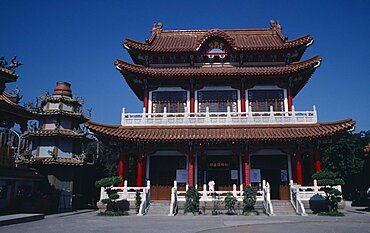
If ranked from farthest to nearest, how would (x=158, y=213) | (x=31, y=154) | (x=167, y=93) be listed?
(x=31, y=154), (x=167, y=93), (x=158, y=213)

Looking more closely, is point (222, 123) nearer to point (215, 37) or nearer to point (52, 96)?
point (215, 37)

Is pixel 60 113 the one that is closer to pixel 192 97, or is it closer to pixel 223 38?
pixel 192 97

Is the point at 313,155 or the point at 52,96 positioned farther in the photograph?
the point at 52,96

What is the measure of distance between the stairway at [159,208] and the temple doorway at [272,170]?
20.5 ft

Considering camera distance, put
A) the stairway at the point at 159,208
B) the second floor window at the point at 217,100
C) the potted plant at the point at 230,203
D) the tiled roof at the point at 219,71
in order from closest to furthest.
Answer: the potted plant at the point at 230,203 < the stairway at the point at 159,208 < the tiled roof at the point at 219,71 < the second floor window at the point at 217,100

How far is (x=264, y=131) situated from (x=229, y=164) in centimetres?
345

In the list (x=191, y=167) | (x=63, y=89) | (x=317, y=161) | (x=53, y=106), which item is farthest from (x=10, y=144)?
(x=317, y=161)

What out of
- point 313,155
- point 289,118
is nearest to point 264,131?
point 289,118

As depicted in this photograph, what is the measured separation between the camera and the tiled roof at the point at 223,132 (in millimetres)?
18641

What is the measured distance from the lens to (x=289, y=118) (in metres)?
20.5

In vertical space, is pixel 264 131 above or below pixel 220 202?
above

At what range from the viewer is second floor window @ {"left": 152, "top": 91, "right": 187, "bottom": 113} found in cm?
2291

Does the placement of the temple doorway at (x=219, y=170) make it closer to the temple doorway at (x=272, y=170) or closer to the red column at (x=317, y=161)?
the temple doorway at (x=272, y=170)

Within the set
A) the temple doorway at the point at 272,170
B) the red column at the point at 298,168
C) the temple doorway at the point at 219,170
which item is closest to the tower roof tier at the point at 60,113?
the temple doorway at the point at 219,170
